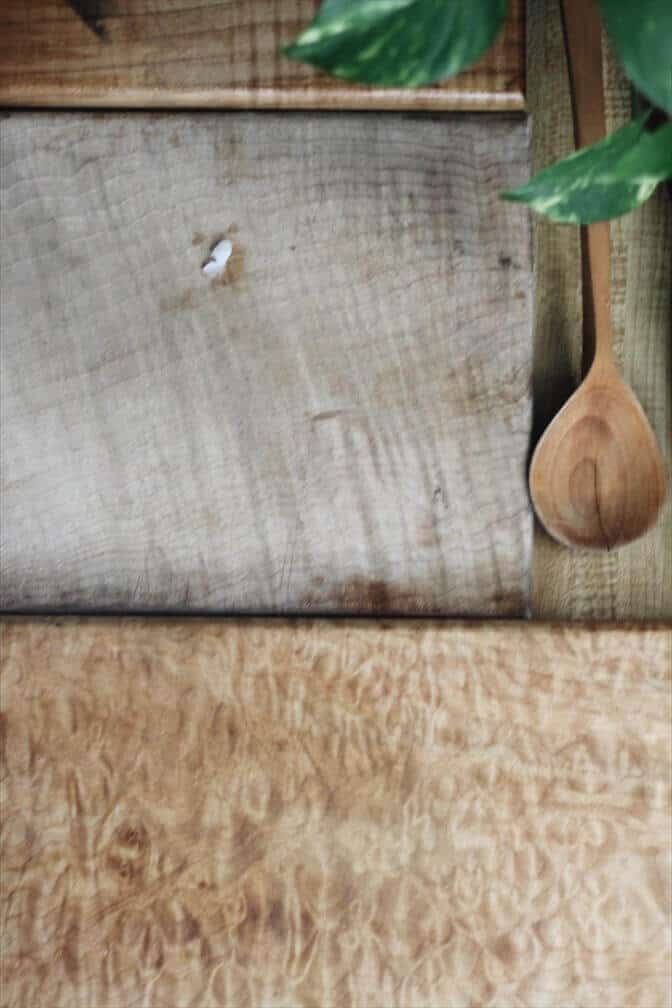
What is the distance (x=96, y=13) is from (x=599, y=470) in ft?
1.81

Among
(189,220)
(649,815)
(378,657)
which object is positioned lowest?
(649,815)

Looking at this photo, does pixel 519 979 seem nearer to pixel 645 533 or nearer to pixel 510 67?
pixel 645 533

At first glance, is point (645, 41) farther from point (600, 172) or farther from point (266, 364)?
point (266, 364)

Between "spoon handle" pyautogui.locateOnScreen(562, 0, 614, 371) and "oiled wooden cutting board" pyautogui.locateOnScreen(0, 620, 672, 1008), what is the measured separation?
276 mm

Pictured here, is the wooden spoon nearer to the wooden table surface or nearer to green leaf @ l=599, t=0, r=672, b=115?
the wooden table surface

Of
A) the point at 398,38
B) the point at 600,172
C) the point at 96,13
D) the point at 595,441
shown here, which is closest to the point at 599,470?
the point at 595,441

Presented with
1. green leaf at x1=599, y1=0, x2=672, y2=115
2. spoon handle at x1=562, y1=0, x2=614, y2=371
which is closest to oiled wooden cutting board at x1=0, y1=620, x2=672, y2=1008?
spoon handle at x1=562, y1=0, x2=614, y2=371

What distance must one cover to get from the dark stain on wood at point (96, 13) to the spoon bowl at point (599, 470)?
19.0 inches

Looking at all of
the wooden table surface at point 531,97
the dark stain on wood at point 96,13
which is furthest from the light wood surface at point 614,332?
the dark stain on wood at point 96,13

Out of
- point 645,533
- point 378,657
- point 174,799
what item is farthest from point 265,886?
point 645,533

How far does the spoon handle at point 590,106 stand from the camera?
29.7 inches

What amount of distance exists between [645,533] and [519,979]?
0.37 meters

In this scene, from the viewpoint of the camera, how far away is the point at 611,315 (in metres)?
0.81

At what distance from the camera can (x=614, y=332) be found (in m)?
0.81
